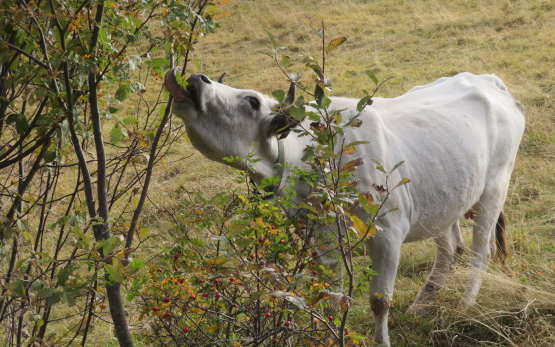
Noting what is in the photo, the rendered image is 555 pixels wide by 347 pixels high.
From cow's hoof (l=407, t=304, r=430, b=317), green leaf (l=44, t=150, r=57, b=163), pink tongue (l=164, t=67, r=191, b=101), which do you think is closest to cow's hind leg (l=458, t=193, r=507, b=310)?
cow's hoof (l=407, t=304, r=430, b=317)

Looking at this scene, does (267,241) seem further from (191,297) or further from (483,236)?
(483,236)

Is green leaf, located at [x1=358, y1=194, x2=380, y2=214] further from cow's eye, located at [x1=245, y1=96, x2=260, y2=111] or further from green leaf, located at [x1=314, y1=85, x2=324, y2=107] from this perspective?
cow's eye, located at [x1=245, y1=96, x2=260, y2=111]

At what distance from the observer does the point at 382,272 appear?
3.34 meters

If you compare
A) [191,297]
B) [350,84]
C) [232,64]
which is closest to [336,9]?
[232,64]

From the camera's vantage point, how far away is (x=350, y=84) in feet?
33.3

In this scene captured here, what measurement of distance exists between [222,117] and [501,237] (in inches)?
110

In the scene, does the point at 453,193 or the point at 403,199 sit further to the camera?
the point at 453,193

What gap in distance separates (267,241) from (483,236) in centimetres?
266

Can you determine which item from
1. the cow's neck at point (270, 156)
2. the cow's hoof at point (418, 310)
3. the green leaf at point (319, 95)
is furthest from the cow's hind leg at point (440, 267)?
the green leaf at point (319, 95)

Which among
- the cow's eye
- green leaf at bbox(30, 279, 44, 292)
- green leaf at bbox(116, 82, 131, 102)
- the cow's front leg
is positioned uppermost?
green leaf at bbox(116, 82, 131, 102)

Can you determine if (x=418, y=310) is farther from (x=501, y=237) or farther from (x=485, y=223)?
(x=501, y=237)

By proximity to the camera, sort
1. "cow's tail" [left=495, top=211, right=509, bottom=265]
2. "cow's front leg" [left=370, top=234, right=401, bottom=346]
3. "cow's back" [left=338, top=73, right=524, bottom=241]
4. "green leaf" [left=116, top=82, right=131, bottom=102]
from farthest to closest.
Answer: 1. "cow's tail" [left=495, top=211, right=509, bottom=265]
2. "cow's back" [left=338, top=73, right=524, bottom=241]
3. "cow's front leg" [left=370, top=234, right=401, bottom=346]
4. "green leaf" [left=116, top=82, right=131, bottom=102]

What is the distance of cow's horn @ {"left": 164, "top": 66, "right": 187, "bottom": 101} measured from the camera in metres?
2.40

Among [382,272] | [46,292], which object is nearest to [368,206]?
[46,292]
